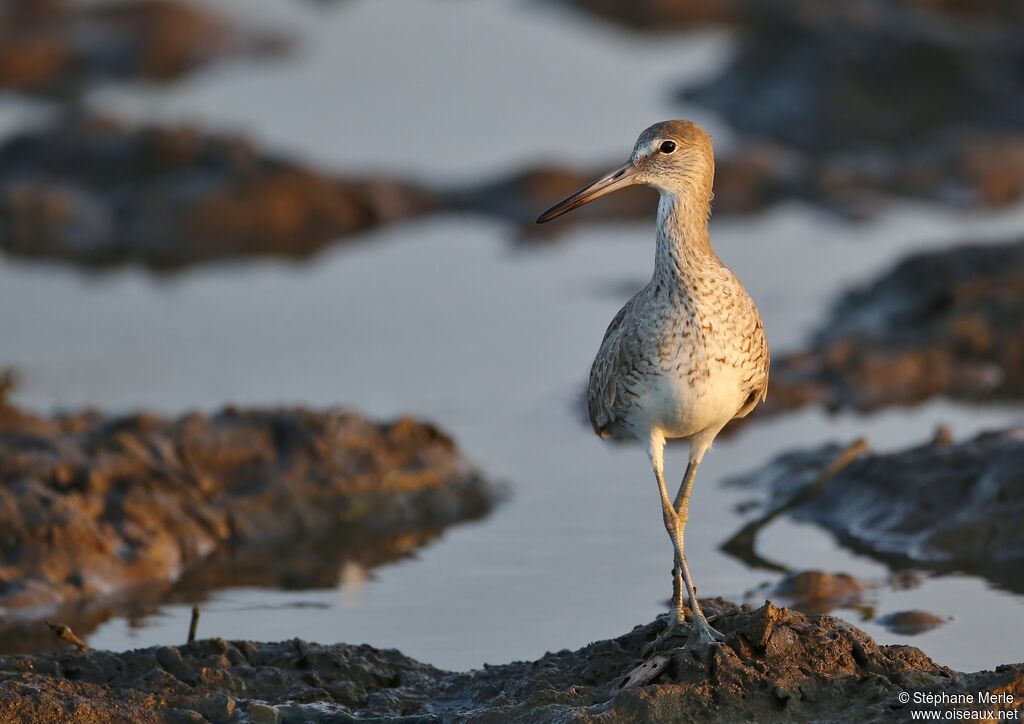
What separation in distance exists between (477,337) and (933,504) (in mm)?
4685

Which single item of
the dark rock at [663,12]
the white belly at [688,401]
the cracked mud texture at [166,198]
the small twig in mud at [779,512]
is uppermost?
the dark rock at [663,12]

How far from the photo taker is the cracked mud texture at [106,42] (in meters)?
21.6

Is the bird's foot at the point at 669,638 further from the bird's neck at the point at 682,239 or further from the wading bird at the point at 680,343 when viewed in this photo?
the bird's neck at the point at 682,239

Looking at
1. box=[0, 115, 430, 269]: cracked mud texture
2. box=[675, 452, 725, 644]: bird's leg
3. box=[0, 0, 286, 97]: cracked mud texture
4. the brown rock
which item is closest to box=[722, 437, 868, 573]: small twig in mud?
the brown rock

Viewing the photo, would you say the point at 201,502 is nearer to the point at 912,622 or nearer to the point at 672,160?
the point at 672,160

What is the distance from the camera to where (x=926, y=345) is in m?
12.4

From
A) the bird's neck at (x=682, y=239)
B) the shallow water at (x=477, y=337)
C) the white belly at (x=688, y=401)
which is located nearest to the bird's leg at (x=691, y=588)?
the white belly at (x=688, y=401)

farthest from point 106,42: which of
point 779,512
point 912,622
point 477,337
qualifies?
point 912,622

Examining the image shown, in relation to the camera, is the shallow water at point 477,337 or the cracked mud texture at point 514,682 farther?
the shallow water at point 477,337

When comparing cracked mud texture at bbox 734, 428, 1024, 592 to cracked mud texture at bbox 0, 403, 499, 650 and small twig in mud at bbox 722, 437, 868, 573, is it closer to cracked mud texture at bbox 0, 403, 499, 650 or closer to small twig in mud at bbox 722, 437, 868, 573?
small twig in mud at bbox 722, 437, 868, 573

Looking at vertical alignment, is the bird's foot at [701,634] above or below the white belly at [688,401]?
below

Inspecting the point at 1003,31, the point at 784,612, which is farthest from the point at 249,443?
the point at 1003,31

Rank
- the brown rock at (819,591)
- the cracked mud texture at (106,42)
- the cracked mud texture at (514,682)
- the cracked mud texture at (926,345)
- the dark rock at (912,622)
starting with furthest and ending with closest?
the cracked mud texture at (106,42), the cracked mud texture at (926,345), the brown rock at (819,591), the dark rock at (912,622), the cracked mud texture at (514,682)

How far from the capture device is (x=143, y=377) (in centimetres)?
1254
